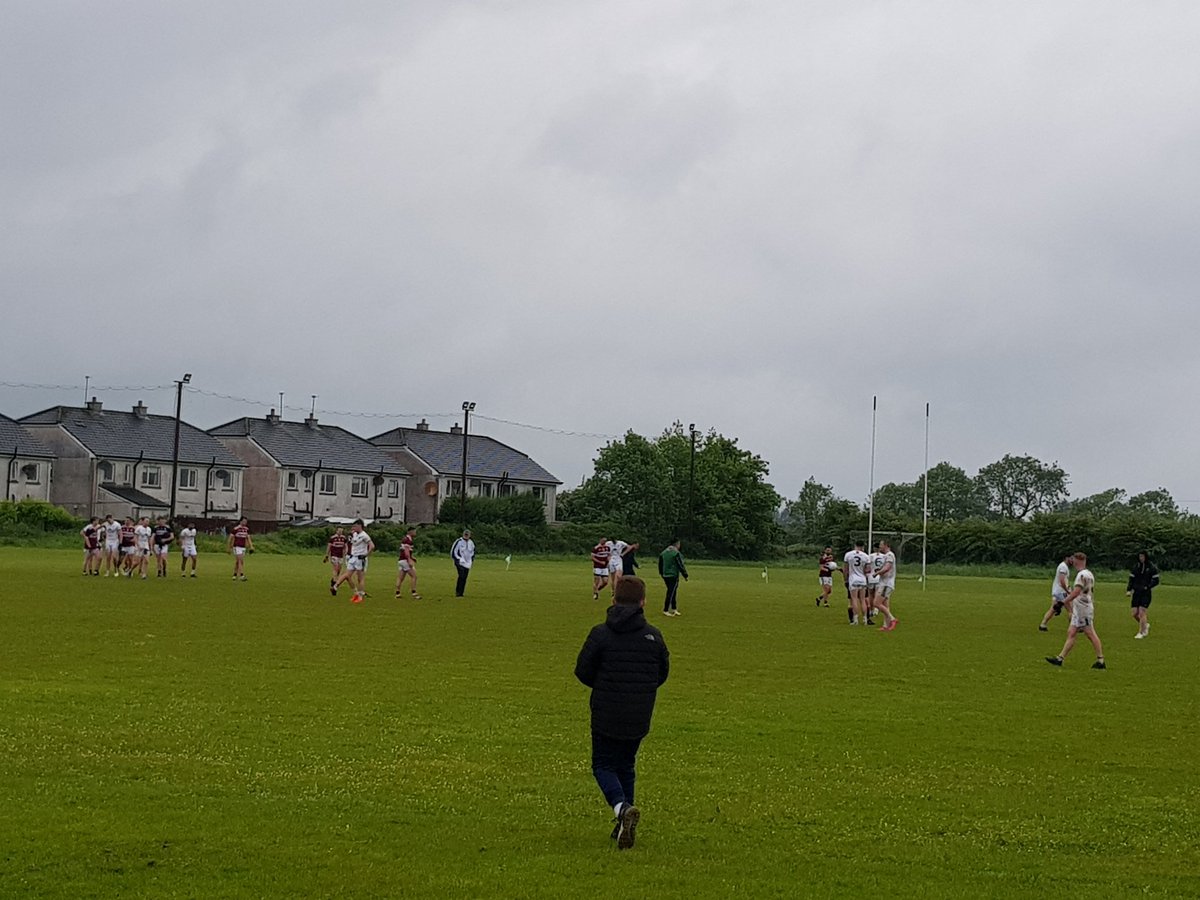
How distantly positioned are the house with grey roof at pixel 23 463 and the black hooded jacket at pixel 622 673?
10559cm

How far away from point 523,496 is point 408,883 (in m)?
98.5

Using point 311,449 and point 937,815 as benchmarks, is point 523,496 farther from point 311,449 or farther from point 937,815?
point 937,815

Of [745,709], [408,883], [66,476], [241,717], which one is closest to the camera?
[408,883]

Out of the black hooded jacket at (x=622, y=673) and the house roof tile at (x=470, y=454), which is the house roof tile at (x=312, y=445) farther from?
the black hooded jacket at (x=622, y=673)

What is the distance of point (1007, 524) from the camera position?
102 metres

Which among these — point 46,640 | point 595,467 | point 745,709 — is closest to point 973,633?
point 745,709

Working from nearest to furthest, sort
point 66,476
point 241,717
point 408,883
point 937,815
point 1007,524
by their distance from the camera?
point 408,883
point 937,815
point 241,717
point 1007,524
point 66,476

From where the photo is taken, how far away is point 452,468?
13150 centimetres

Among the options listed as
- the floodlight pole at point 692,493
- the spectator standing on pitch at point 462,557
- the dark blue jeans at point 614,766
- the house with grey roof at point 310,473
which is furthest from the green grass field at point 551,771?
the house with grey roof at point 310,473

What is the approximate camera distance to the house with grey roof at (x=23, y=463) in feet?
355

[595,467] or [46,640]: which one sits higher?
[595,467]

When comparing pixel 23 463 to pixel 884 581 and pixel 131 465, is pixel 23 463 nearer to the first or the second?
pixel 131 465

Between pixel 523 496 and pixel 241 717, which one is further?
pixel 523 496

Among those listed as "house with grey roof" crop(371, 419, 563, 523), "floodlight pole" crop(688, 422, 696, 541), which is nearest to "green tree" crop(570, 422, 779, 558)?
"floodlight pole" crop(688, 422, 696, 541)
